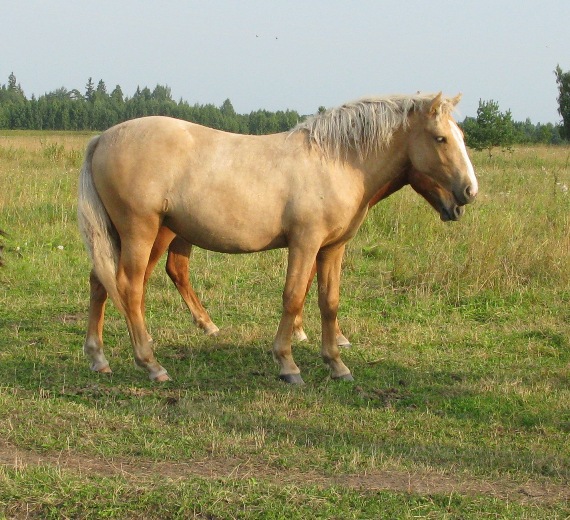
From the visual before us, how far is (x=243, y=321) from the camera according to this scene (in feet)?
24.5

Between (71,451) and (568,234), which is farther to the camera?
(568,234)

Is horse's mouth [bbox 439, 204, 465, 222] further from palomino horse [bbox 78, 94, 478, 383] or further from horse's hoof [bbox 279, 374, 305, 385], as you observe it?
horse's hoof [bbox 279, 374, 305, 385]

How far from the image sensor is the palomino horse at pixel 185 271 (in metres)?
5.98

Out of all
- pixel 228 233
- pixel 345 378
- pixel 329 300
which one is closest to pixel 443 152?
pixel 329 300

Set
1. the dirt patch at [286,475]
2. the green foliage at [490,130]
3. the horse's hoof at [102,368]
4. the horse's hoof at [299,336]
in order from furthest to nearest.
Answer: the green foliage at [490,130] → the horse's hoof at [299,336] → the horse's hoof at [102,368] → the dirt patch at [286,475]

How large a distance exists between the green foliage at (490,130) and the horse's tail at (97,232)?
18540 millimetres

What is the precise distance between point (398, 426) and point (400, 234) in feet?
18.5

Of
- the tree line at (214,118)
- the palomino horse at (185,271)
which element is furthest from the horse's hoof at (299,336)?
the tree line at (214,118)

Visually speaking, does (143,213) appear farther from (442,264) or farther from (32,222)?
(32,222)

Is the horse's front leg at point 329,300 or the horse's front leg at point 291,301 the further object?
the horse's front leg at point 329,300

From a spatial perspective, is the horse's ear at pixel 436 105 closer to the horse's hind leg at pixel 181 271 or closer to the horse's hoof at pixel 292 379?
the horse's hoof at pixel 292 379

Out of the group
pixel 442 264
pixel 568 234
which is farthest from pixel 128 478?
pixel 568 234

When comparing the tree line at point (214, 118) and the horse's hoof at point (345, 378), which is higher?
the tree line at point (214, 118)

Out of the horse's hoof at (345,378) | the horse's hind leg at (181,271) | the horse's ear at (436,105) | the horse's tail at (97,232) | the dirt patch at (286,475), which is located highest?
the horse's ear at (436,105)
